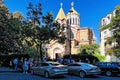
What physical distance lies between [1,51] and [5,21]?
4838mm

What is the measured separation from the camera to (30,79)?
923 inches

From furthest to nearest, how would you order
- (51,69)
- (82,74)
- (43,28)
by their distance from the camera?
(43,28)
(82,74)
(51,69)

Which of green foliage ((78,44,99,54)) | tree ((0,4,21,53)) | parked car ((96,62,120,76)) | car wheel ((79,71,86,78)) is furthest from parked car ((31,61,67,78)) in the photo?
green foliage ((78,44,99,54))

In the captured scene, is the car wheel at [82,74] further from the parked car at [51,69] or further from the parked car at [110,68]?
the parked car at [110,68]

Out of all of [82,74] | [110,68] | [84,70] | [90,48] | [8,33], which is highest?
[90,48]

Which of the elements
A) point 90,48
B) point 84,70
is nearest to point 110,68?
point 84,70

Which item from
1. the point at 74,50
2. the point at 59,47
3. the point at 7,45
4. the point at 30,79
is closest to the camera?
the point at 30,79

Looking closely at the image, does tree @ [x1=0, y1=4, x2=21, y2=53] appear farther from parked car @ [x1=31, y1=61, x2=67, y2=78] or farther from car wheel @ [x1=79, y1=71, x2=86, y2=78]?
car wheel @ [x1=79, y1=71, x2=86, y2=78]

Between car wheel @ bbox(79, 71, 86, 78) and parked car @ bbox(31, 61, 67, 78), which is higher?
parked car @ bbox(31, 61, 67, 78)

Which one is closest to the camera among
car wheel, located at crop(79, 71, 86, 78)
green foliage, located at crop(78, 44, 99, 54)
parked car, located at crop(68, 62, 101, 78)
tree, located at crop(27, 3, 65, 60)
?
parked car, located at crop(68, 62, 101, 78)

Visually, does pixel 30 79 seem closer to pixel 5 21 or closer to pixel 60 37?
pixel 60 37

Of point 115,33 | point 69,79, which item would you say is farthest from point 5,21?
point 69,79

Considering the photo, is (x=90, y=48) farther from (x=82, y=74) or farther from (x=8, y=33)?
(x=82, y=74)

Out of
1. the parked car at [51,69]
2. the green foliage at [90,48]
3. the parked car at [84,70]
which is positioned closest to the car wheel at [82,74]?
the parked car at [84,70]
